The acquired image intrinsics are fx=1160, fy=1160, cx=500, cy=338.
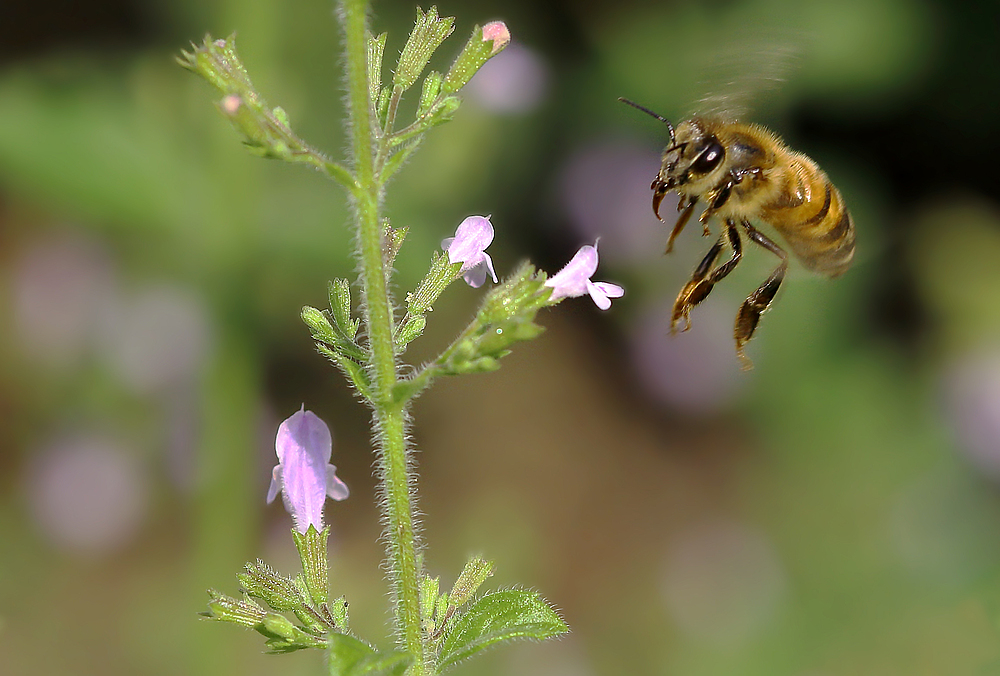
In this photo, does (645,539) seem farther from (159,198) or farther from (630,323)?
(159,198)

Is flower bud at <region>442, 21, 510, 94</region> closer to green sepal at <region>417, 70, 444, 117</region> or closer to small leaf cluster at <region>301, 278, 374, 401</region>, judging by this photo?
green sepal at <region>417, 70, 444, 117</region>

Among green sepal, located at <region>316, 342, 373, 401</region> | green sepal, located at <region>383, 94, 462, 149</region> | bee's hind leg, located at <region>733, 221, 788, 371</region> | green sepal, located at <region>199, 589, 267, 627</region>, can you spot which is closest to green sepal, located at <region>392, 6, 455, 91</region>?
green sepal, located at <region>383, 94, 462, 149</region>

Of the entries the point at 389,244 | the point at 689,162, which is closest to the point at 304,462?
the point at 389,244

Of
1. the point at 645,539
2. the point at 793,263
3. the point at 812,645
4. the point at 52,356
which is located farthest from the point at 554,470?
the point at 793,263

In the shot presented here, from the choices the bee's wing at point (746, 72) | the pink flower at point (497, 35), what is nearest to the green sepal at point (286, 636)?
the pink flower at point (497, 35)

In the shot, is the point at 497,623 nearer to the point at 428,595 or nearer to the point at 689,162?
the point at 428,595

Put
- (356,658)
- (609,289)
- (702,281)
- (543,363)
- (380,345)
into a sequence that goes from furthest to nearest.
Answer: (543,363), (702,281), (609,289), (380,345), (356,658)
